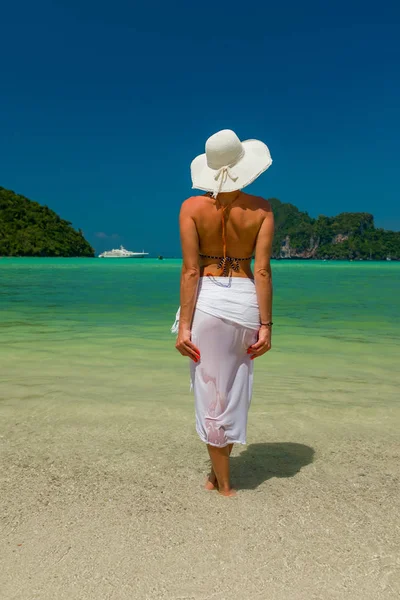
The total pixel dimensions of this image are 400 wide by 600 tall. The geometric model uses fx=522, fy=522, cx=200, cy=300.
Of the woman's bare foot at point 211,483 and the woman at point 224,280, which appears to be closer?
the woman at point 224,280

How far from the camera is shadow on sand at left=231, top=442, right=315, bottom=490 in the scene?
368 centimetres

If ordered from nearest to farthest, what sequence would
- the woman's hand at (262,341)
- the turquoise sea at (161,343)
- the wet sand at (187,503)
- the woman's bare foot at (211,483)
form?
the wet sand at (187,503) < the woman's hand at (262,341) < the woman's bare foot at (211,483) < the turquoise sea at (161,343)

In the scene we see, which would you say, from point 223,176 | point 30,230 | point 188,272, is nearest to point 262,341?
point 188,272

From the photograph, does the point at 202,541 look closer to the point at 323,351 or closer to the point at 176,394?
the point at 176,394

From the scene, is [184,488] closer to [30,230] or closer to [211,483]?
[211,483]

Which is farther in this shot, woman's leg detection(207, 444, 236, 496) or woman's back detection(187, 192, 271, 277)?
woman's leg detection(207, 444, 236, 496)

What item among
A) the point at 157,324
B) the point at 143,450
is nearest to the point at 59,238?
the point at 157,324

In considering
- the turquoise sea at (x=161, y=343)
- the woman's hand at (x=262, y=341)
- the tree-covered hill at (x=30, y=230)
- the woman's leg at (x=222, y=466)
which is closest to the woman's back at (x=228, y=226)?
the woman's hand at (x=262, y=341)

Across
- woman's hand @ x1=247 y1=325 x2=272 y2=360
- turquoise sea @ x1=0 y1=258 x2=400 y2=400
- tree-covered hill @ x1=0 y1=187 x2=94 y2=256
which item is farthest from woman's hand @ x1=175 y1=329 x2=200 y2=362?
tree-covered hill @ x1=0 y1=187 x2=94 y2=256

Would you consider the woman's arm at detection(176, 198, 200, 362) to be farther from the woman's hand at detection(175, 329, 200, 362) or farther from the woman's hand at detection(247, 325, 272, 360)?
the woman's hand at detection(247, 325, 272, 360)

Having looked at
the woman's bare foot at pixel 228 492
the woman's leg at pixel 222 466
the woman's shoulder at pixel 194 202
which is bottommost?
the woman's bare foot at pixel 228 492

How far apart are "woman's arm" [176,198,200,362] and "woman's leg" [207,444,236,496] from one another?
640 millimetres

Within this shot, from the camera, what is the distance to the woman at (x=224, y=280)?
10.1 ft

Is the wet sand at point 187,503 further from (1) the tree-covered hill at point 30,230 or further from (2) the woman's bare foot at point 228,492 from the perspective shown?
(1) the tree-covered hill at point 30,230
